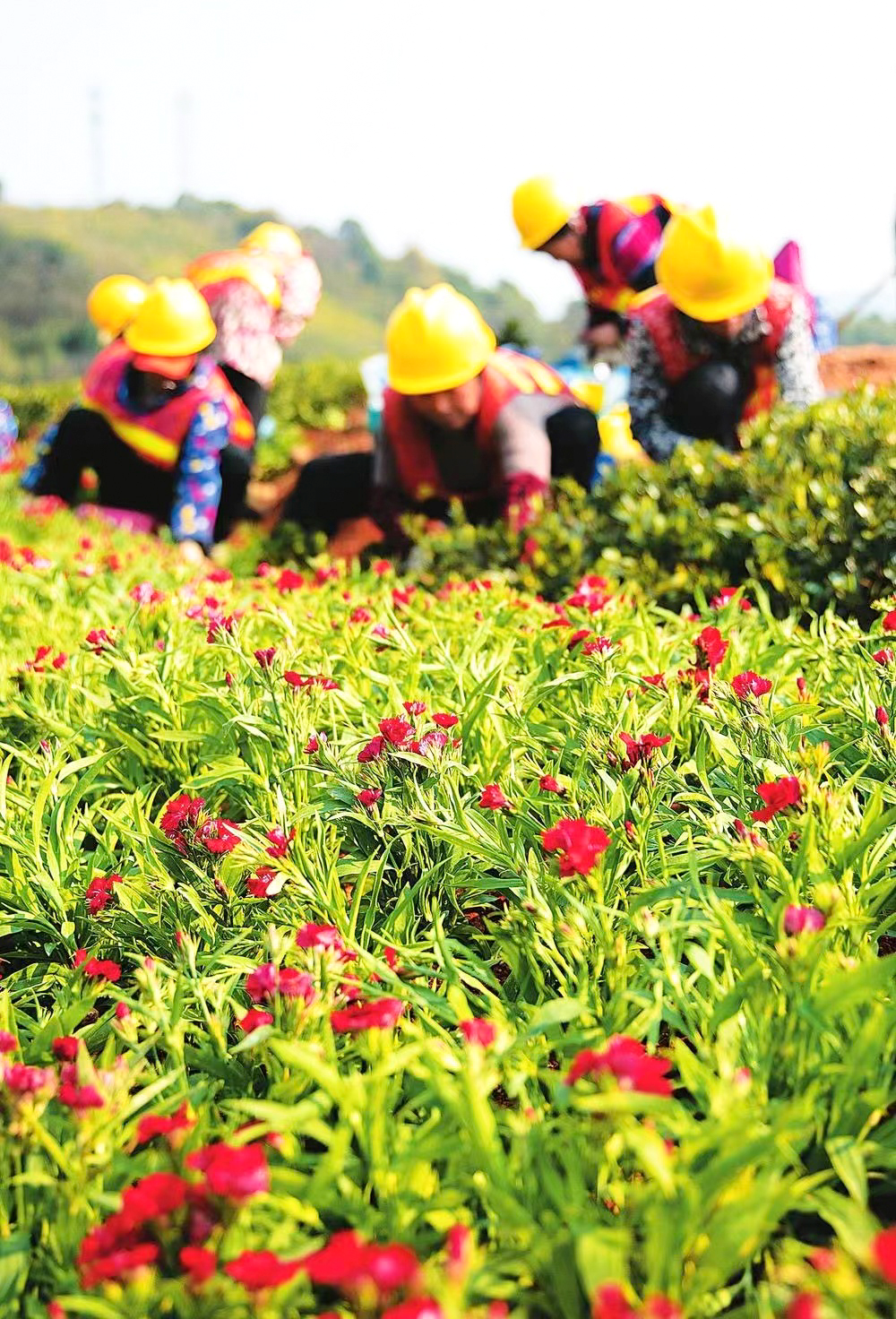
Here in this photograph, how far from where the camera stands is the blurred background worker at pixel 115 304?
7.82 metres

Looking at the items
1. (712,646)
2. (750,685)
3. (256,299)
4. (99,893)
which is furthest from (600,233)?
(99,893)

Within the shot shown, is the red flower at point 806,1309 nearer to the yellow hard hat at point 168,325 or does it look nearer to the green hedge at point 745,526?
the green hedge at point 745,526

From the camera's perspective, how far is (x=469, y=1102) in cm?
119

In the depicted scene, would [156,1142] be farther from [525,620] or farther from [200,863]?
[525,620]

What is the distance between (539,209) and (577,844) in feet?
17.1

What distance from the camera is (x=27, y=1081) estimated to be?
124cm

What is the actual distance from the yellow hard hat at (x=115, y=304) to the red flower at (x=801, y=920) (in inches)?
292

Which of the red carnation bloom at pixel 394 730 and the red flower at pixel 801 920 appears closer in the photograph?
the red flower at pixel 801 920

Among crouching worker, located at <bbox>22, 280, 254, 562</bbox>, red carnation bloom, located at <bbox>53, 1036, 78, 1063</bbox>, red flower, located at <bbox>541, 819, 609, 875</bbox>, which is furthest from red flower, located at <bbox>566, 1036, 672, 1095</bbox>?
crouching worker, located at <bbox>22, 280, 254, 562</bbox>

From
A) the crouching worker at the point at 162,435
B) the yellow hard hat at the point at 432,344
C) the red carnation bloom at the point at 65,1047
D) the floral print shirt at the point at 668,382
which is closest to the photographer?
the red carnation bloom at the point at 65,1047

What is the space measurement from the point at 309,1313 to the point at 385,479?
4437 mm

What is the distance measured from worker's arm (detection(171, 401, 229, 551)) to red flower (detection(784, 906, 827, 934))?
5.45m

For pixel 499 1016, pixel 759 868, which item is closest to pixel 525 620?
pixel 759 868

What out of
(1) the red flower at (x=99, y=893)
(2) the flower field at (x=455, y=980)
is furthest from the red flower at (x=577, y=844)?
(1) the red flower at (x=99, y=893)
